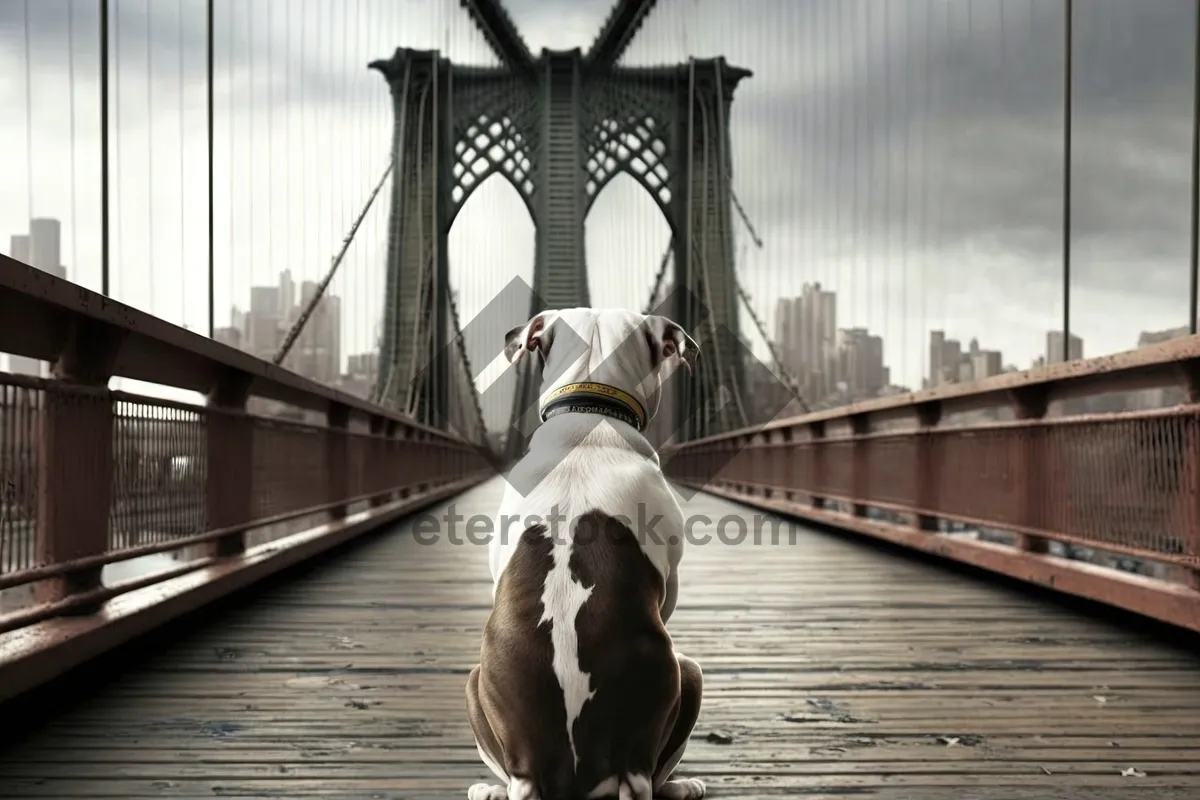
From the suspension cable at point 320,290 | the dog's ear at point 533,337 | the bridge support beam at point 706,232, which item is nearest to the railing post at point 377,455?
the suspension cable at point 320,290

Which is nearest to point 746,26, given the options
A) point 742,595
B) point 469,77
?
point 469,77

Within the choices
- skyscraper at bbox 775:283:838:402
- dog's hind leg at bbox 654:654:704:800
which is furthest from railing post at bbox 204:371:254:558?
skyscraper at bbox 775:283:838:402

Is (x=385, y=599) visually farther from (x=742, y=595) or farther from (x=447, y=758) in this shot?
(x=447, y=758)

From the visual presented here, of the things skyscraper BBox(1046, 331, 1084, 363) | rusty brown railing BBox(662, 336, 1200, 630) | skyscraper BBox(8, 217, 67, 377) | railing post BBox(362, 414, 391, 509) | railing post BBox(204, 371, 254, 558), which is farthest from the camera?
railing post BBox(362, 414, 391, 509)

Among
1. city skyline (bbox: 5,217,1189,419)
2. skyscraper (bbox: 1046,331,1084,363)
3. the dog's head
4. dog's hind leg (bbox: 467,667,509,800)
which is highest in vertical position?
city skyline (bbox: 5,217,1189,419)

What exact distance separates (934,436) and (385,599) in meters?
2.33

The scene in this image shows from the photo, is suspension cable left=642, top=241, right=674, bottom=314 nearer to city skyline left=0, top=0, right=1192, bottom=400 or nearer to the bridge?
city skyline left=0, top=0, right=1192, bottom=400

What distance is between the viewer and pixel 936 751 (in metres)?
1.78

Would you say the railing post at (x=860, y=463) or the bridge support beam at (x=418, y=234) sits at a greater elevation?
the bridge support beam at (x=418, y=234)

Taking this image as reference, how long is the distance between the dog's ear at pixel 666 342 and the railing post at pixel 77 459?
1.11 meters

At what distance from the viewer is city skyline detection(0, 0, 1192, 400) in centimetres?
409

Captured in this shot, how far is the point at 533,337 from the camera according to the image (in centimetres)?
184

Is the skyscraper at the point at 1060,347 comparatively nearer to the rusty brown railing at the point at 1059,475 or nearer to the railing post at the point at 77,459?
the rusty brown railing at the point at 1059,475

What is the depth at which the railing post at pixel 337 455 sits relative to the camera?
4.70 meters
